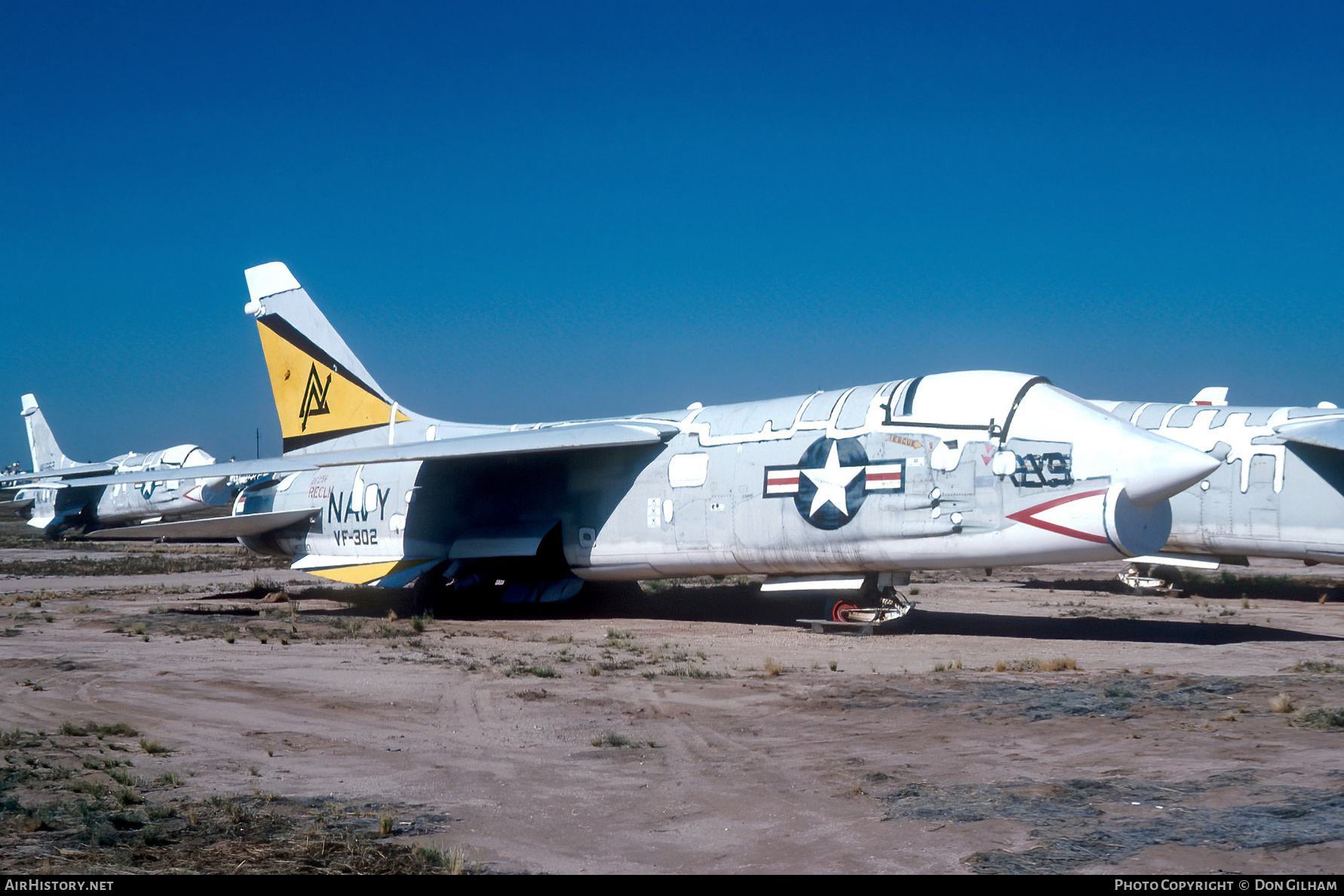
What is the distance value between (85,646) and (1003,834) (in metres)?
12.1

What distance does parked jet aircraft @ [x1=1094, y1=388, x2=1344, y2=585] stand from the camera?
1648 centimetres

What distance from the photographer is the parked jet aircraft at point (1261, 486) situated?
16484mm

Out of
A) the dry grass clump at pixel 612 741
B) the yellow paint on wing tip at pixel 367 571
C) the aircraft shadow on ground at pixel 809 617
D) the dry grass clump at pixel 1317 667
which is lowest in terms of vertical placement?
the dry grass clump at pixel 612 741

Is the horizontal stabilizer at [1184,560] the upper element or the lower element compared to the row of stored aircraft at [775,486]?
lower

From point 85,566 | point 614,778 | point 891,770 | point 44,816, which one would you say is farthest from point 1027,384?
point 85,566

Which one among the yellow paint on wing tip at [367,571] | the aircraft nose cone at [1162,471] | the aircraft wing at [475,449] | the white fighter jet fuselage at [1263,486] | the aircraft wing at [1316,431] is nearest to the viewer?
the aircraft nose cone at [1162,471]

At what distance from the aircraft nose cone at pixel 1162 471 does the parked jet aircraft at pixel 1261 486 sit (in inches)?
221

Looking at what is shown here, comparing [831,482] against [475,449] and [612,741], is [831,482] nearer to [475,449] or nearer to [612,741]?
[475,449]

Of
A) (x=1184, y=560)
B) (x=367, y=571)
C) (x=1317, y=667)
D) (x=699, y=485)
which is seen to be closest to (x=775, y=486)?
(x=699, y=485)

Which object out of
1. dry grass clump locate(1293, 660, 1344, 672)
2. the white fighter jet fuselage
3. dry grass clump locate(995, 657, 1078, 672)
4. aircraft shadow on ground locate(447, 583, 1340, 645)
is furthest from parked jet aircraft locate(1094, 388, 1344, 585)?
dry grass clump locate(995, 657, 1078, 672)

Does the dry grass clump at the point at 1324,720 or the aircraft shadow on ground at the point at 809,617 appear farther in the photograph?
the aircraft shadow on ground at the point at 809,617

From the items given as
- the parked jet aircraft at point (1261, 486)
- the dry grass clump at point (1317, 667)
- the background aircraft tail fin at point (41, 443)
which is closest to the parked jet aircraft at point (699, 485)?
the dry grass clump at point (1317, 667)

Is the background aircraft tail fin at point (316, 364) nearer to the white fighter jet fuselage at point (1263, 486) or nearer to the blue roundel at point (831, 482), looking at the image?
the blue roundel at point (831, 482)

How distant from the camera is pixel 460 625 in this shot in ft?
54.5
